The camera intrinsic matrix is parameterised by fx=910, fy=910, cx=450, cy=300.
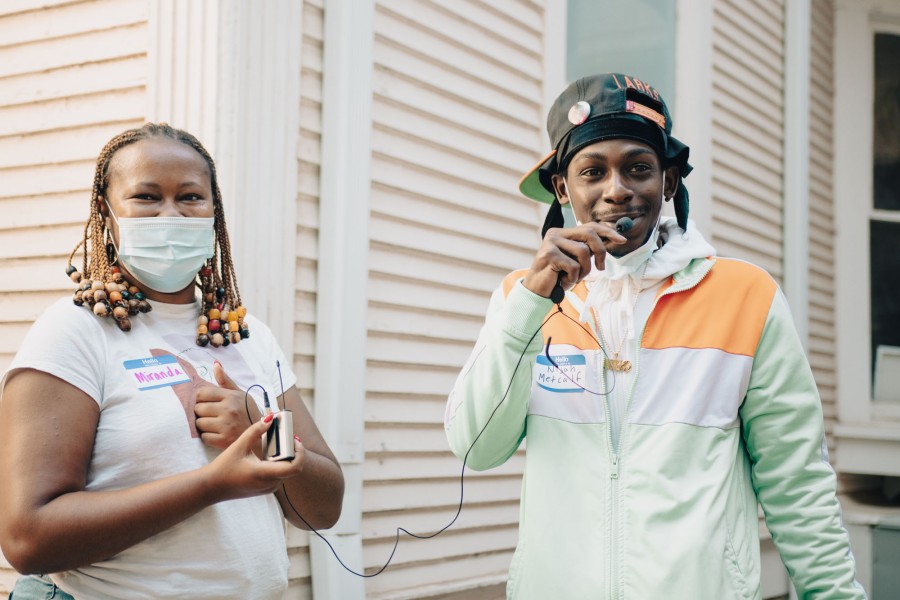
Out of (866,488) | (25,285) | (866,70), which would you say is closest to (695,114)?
(866,70)

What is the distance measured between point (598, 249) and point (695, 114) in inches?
176

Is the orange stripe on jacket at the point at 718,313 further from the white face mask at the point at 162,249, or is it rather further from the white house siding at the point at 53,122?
the white house siding at the point at 53,122

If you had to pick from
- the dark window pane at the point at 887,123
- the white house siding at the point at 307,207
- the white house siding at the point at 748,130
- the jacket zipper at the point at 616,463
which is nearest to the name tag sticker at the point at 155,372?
the jacket zipper at the point at 616,463

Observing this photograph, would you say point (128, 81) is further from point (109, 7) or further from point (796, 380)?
point (796, 380)

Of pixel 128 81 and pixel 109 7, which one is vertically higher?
pixel 109 7

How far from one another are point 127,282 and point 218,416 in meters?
0.42

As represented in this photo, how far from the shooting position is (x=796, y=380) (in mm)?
2088

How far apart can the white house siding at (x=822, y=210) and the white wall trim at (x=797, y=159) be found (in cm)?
37

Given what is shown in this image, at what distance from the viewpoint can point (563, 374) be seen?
7.21 ft

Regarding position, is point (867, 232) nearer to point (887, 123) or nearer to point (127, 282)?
point (887, 123)

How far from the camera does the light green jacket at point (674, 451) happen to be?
6.53ft

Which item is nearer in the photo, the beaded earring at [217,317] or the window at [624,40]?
the beaded earring at [217,317]

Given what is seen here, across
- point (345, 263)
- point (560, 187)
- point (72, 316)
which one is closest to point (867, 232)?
point (345, 263)

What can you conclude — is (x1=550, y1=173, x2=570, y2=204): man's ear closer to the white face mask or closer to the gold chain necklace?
the gold chain necklace
